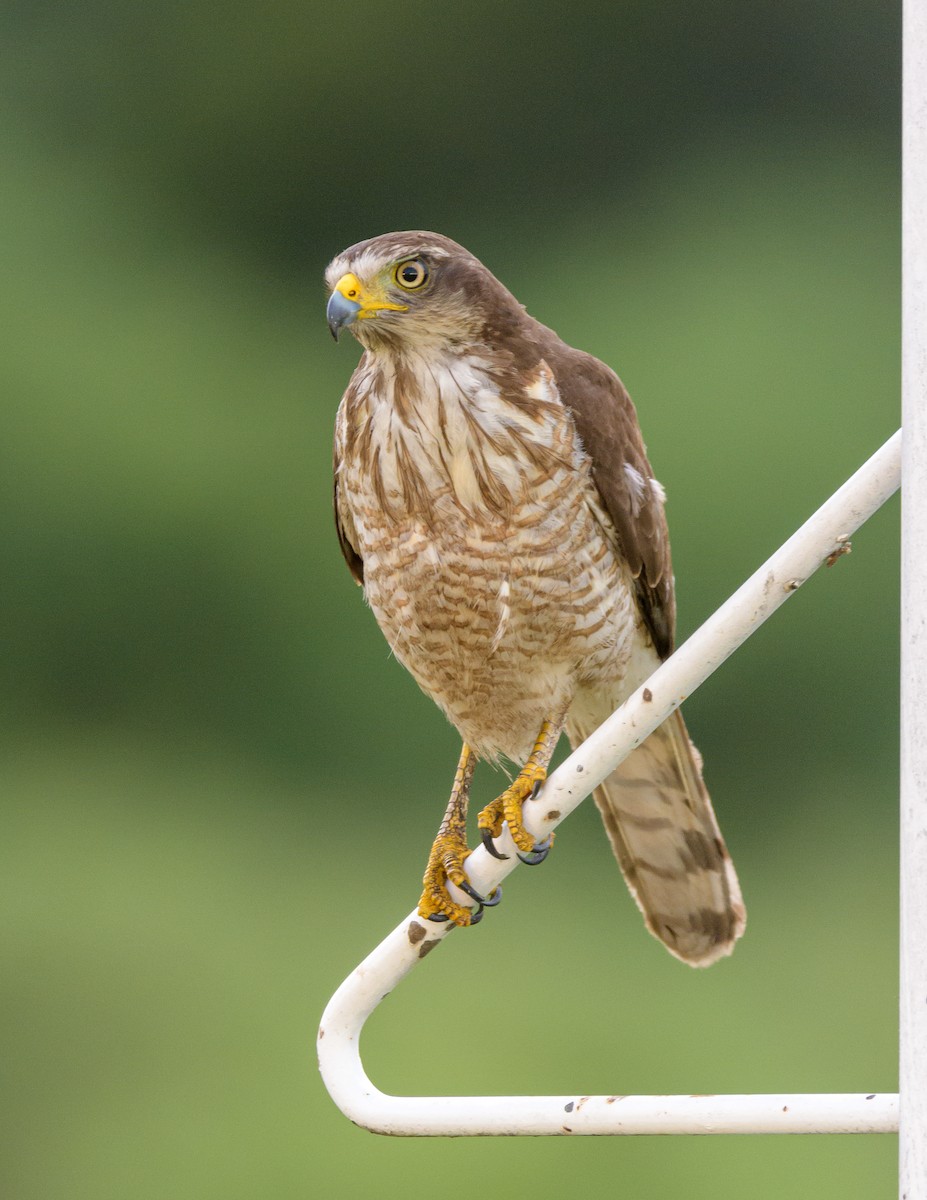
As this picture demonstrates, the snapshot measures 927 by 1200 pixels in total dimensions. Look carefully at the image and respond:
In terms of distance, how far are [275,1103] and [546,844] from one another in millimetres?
2840

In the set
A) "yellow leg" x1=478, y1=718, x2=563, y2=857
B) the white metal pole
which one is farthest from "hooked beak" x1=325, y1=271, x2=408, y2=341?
the white metal pole

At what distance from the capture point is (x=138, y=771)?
17.1 ft

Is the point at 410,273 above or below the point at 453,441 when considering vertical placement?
above

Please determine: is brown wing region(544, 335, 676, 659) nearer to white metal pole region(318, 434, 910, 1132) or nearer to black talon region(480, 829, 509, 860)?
black talon region(480, 829, 509, 860)

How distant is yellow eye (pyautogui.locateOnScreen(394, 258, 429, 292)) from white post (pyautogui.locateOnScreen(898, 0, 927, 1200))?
821 millimetres

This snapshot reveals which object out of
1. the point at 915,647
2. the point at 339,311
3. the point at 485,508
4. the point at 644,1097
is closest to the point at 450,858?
the point at 485,508

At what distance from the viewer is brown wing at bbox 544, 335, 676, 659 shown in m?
1.83

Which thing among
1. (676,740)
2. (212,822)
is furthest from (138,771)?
(676,740)

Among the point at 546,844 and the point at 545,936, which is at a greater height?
the point at 546,844

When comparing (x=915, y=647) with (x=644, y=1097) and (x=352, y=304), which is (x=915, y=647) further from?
(x=352, y=304)

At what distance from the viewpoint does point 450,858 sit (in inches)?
69.2

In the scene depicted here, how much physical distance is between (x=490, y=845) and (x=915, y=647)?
2.39 feet

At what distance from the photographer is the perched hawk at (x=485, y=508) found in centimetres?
172

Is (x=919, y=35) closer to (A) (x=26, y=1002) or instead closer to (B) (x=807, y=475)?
(B) (x=807, y=475)
